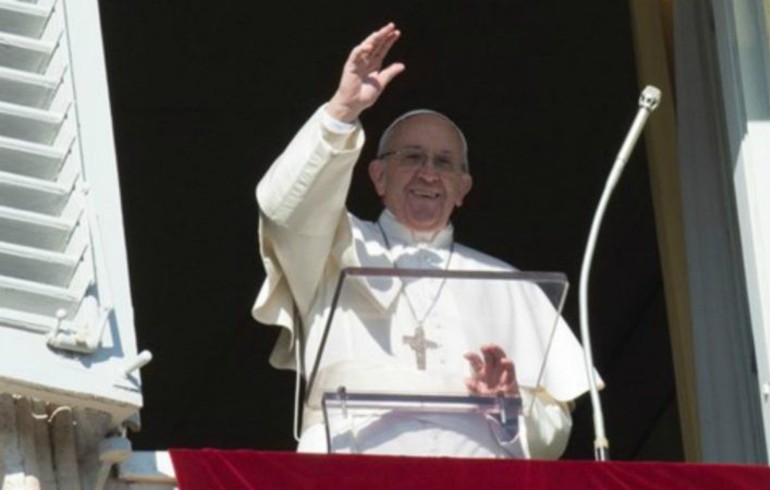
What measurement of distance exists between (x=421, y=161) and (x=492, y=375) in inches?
30.1

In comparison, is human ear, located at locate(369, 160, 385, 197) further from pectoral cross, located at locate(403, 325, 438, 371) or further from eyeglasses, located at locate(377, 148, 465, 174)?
pectoral cross, located at locate(403, 325, 438, 371)

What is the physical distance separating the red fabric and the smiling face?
101 centimetres

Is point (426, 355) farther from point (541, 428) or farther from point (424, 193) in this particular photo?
point (424, 193)

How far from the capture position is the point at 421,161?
664cm

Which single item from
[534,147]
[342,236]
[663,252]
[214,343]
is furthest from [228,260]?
[342,236]

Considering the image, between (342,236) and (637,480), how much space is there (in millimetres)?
964

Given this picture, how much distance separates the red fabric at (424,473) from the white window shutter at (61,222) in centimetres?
19

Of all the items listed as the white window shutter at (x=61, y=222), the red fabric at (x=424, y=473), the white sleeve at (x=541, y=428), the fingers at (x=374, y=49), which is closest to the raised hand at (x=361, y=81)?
the fingers at (x=374, y=49)

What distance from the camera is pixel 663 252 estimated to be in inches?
292

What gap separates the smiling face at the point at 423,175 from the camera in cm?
659

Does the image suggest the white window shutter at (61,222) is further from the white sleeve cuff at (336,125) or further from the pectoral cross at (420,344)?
the pectoral cross at (420,344)

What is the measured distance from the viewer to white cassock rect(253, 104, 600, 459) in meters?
6.04

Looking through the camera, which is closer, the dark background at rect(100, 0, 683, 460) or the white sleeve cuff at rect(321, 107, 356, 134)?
the white sleeve cuff at rect(321, 107, 356, 134)

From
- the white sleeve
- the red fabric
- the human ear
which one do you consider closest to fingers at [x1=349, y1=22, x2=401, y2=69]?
the human ear
